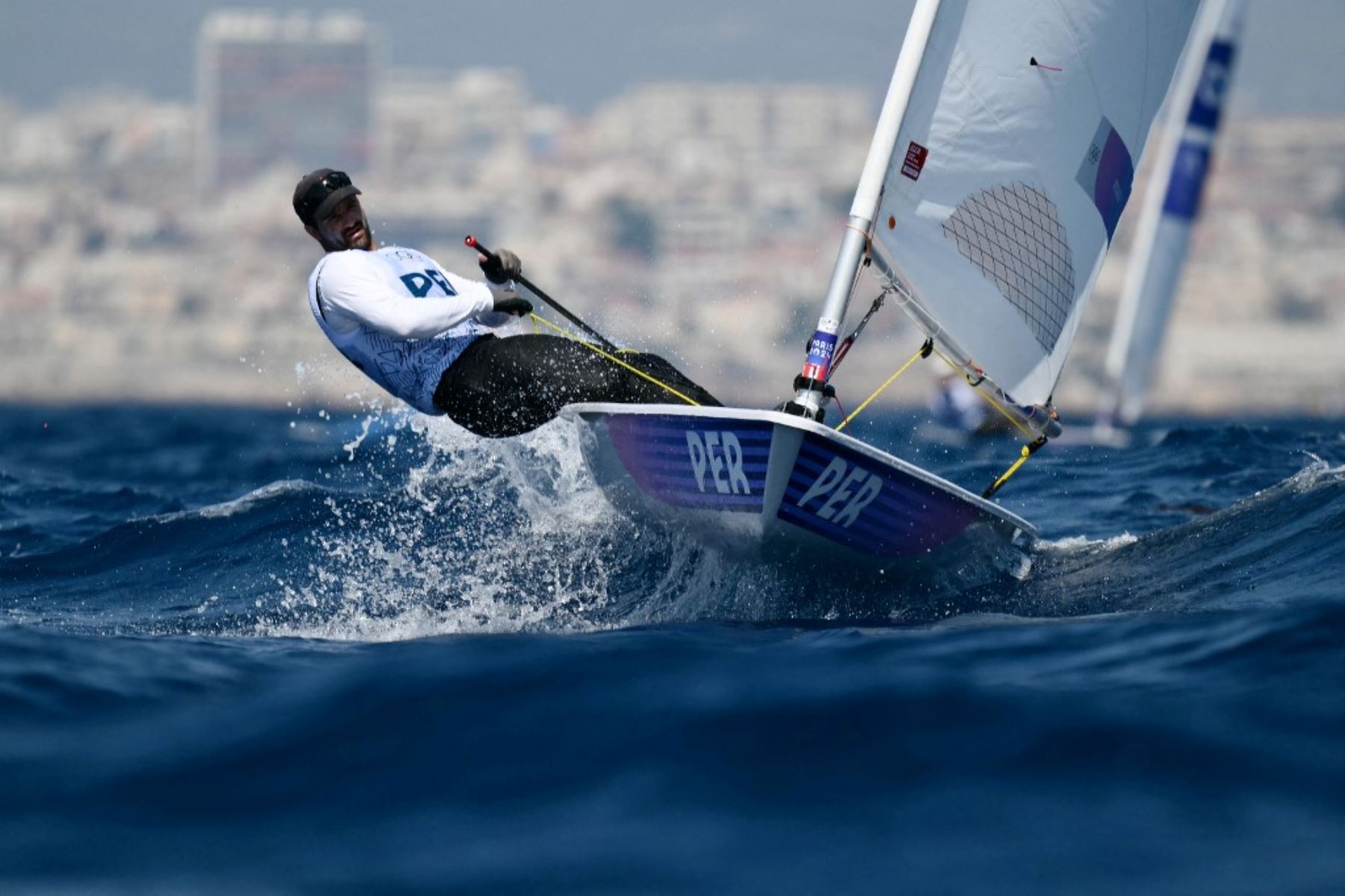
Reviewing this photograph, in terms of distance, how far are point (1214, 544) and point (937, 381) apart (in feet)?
24.9

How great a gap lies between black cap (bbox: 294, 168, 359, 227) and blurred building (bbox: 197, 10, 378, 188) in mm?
109645

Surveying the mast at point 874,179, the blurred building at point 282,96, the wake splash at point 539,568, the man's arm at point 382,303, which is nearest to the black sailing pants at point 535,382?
the man's arm at point 382,303

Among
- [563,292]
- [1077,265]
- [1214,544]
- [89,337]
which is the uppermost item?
[1077,265]

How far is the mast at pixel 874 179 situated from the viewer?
5.05 m

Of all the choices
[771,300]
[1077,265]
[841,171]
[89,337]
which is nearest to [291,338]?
[89,337]

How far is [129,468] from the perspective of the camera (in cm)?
1211

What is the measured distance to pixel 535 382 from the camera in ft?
18.0

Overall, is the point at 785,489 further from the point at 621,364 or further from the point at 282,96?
the point at 282,96

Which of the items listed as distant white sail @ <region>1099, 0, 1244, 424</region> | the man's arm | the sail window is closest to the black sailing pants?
the man's arm

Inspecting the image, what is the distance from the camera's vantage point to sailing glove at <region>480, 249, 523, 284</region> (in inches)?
223

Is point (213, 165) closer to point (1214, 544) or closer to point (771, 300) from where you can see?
point (771, 300)

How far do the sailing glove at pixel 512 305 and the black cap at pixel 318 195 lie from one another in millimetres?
583

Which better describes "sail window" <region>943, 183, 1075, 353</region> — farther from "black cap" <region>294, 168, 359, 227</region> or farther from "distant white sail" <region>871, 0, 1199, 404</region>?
"black cap" <region>294, 168, 359, 227</region>

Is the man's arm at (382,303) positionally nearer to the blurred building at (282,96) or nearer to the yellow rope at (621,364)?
the yellow rope at (621,364)
